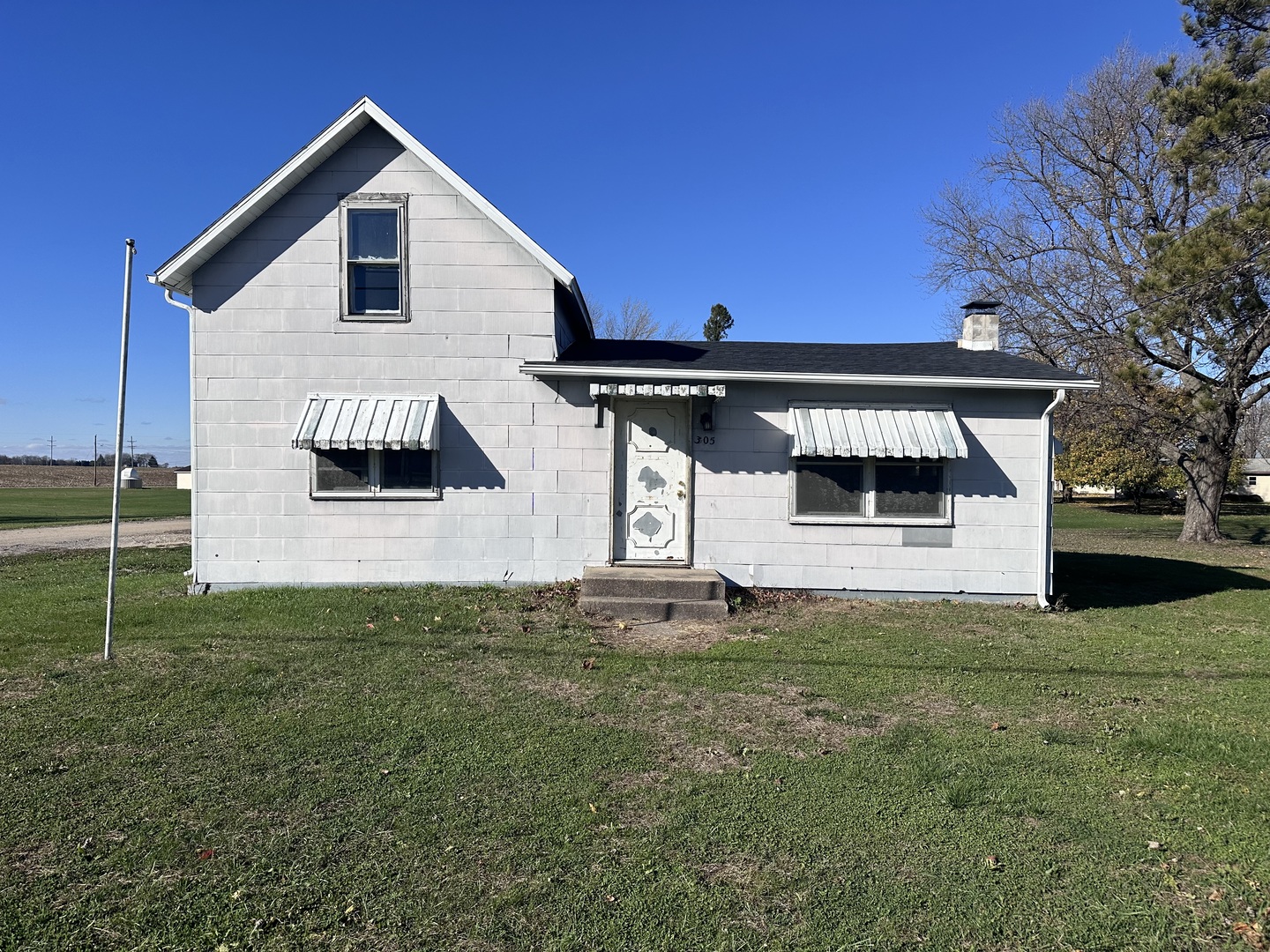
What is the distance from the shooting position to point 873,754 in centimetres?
446

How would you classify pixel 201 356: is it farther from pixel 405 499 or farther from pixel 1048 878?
pixel 1048 878

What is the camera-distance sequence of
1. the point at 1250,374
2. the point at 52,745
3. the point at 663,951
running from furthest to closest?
the point at 1250,374
the point at 52,745
the point at 663,951

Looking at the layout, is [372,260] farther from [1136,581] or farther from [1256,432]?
[1256,432]

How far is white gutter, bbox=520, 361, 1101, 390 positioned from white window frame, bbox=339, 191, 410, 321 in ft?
6.14

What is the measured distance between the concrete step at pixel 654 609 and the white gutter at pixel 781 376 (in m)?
2.81

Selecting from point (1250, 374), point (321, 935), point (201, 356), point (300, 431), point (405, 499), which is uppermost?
point (1250, 374)

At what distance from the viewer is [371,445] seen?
28.9 ft

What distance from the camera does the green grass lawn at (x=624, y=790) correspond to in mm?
2857

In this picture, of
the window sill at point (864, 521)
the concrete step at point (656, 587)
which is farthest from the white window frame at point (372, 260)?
the window sill at point (864, 521)

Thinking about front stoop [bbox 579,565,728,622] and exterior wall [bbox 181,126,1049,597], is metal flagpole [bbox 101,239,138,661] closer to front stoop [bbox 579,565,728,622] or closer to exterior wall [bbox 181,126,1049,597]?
exterior wall [bbox 181,126,1049,597]

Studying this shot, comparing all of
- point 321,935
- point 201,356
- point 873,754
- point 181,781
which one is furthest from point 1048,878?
point 201,356

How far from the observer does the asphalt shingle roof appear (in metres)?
9.20

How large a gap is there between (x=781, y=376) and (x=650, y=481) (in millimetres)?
2169

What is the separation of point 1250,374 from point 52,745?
23.8 meters
